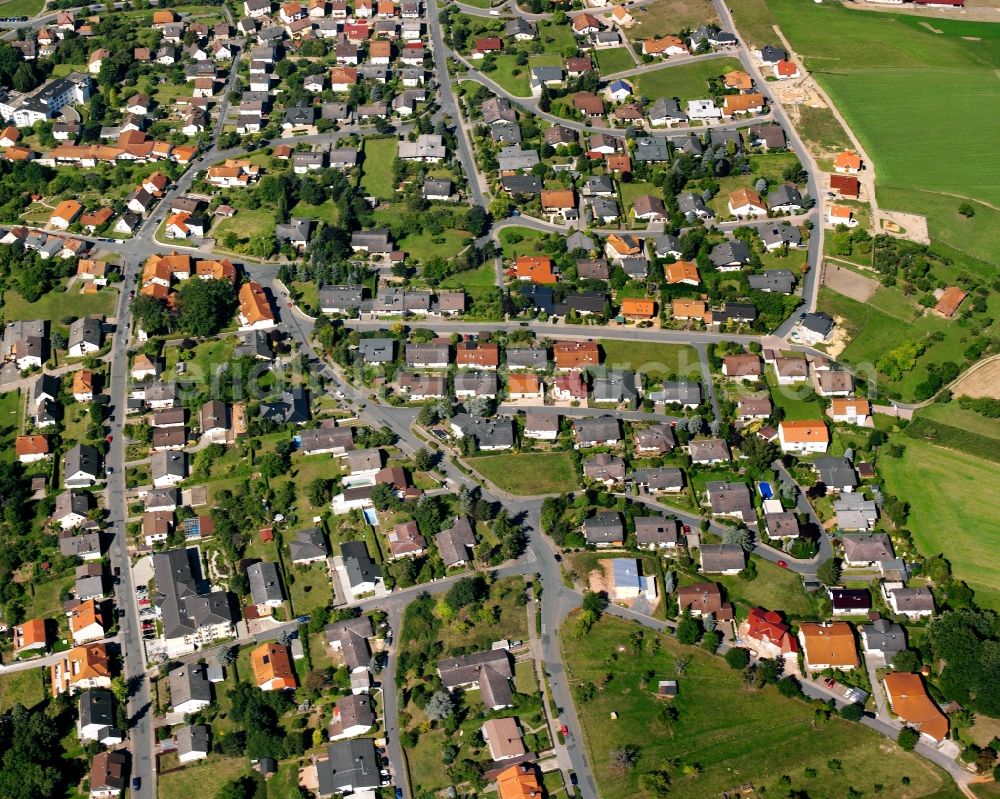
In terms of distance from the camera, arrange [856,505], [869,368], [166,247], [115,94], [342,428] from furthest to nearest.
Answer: [115,94]
[166,247]
[869,368]
[342,428]
[856,505]

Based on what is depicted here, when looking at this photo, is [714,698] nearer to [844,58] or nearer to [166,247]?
Answer: [166,247]

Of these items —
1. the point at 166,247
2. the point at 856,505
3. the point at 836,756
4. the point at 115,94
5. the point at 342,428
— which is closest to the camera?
the point at 836,756

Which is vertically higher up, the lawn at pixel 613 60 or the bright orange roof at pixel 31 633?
→ the lawn at pixel 613 60

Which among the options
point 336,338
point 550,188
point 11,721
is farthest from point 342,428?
point 550,188

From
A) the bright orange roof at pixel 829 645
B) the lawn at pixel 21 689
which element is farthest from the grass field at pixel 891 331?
the lawn at pixel 21 689

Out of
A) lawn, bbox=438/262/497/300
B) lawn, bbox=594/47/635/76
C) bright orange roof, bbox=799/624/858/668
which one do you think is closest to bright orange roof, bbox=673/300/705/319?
lawn, bbox=438/262/497/300

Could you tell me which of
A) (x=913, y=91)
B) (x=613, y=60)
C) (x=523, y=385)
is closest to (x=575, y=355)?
(x=523, y=385)

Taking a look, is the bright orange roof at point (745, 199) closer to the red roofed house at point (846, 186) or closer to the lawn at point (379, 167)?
the red roofed house at point (846, 186)
